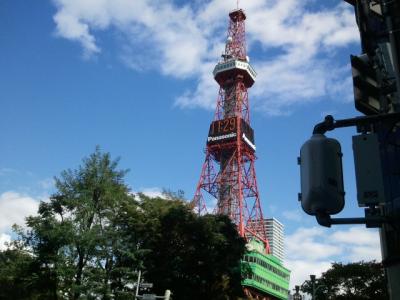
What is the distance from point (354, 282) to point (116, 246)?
86.9ft

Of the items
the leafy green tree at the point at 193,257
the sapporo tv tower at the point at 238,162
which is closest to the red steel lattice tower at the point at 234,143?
the sapporo tv tower at the point at 238,162

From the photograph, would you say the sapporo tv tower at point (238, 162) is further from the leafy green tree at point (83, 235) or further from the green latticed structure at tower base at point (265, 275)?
the leafy green tree at point (83, 235)

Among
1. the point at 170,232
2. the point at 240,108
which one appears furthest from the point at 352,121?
the point at 240,108

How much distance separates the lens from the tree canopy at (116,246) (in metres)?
27.6

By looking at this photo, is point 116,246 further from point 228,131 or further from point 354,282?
point 228,131

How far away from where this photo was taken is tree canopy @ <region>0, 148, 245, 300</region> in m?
27.6

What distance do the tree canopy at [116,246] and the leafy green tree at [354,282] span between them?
1560 centimetres

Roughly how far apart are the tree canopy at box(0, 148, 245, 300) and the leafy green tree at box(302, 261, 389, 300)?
15599mm

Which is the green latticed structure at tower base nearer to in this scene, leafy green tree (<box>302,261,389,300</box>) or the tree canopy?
leafy green tree (<box>302,261,389,300</box>)

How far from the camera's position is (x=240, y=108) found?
9919 cm

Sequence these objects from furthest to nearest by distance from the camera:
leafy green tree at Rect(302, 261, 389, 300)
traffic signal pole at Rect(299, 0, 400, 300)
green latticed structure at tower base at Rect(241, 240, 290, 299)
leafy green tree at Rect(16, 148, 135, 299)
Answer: green latticed structure at tower base at Rect(241, 240, 290, 299) → leafy green tree at Rect(302, 261, 389, 300) → leafy green tree at Rect(16, 148, 135, 299) → traffic signal pole at Rect(299, 0, 400, 300)

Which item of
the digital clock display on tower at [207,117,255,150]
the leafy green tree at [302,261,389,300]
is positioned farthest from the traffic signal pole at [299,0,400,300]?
the digital clock display on tower at [207,117,255,150]

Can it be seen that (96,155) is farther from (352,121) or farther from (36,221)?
(352,121)

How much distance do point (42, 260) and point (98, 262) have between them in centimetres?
348
